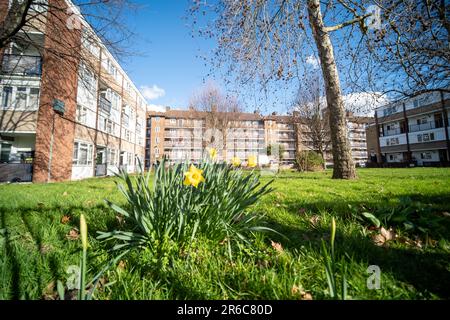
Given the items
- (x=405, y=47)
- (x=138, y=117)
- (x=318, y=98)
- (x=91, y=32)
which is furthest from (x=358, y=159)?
(x=91, y=32)

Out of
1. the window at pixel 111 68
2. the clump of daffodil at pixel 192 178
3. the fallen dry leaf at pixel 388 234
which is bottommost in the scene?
the fallen dry leaf at pixel 388 234

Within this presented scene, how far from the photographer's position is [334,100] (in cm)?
668

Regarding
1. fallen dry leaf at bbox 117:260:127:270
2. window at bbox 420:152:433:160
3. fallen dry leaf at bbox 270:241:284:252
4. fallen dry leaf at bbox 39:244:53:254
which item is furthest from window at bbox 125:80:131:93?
window at bbox 420:152:433:160

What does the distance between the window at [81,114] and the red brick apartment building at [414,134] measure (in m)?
37.5

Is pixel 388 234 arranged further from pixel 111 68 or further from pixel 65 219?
pixel 111 68

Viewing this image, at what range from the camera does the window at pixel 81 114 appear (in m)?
15.0

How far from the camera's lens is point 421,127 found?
110 ft

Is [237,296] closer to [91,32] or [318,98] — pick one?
[91,32]

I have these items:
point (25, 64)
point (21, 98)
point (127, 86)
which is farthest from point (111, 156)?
point (25, 64)

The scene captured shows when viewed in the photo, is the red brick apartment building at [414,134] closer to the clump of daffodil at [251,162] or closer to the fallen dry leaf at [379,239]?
the fallen dry leaf at [379,239]

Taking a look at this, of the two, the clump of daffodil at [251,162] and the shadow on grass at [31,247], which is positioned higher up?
the clump of daffodil at [251,162]

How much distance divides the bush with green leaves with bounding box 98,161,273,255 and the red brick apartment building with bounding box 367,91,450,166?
1406 inches

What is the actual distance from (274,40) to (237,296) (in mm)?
5794

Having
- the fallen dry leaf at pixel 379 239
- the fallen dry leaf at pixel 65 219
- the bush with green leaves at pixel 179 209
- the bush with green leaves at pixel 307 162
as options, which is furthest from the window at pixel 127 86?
the fallen dry leaf at pixel 379 239
